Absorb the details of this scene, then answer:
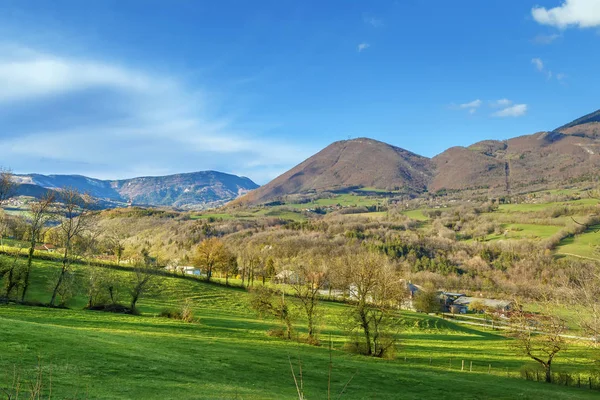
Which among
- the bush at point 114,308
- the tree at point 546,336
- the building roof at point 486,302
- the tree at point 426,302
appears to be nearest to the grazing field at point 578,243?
the building roof at point 486,302

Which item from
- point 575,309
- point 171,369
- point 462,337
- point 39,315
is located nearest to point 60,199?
point 39,315

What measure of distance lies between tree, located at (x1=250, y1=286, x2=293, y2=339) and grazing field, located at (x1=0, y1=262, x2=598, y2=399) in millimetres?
2605

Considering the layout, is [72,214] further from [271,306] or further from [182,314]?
[271,306]

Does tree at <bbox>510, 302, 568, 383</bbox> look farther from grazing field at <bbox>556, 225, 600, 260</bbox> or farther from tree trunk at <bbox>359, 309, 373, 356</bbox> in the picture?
grazing field at <bbox>556, 225, 600, 260</bbox>

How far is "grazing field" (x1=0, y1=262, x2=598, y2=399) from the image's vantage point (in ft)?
57.4

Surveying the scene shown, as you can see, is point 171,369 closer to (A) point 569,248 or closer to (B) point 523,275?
(B) point 523,275

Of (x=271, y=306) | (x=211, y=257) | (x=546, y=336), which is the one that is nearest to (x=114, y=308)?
(x=271, y=306)

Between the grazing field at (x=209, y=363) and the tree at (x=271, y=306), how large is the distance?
2.60 m

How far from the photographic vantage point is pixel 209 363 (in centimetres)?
2488

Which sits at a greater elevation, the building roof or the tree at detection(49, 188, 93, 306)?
the tree at detection(49, 188, 93, 306)

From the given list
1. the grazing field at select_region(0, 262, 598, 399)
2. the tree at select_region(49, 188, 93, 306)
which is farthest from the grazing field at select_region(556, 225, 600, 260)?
the tree at select_region(49, 188, 93, 306)

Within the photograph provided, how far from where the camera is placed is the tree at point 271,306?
150 feet

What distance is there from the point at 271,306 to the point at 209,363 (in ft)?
76.6

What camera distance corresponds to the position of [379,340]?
42.0 m
